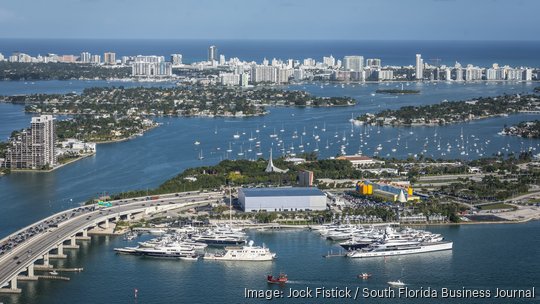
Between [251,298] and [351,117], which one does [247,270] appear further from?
[351,117]

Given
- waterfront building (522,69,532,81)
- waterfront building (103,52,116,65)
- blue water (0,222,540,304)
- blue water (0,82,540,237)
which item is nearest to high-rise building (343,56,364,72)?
waterfront building (522,69,532,81)

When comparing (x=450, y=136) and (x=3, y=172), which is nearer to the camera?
(x=3, y=172)

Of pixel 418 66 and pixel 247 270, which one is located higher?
pixel 418 66

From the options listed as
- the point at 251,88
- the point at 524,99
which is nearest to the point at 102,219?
the point at 524,99

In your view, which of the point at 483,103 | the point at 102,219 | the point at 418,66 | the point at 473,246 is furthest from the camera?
the point at 418,66

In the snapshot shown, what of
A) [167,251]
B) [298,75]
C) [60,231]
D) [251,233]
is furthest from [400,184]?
[298,75]

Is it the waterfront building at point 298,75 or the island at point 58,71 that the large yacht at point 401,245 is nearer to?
the waterfront building at point 298,75

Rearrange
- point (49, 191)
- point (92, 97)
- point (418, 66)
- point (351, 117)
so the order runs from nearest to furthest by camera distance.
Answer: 1. point (49, 191)
2. point (351, 117)
3. point (92, 97)
4. point (418, 66)
